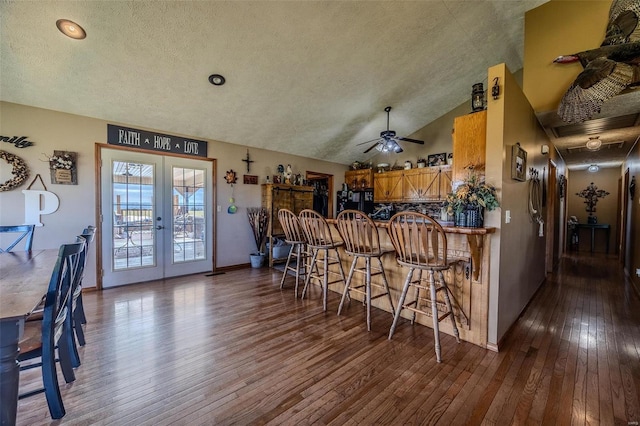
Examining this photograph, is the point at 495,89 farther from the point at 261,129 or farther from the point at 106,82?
the point at 106,82

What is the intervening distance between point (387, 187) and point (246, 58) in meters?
4.41

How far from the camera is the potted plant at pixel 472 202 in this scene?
7.14 feet

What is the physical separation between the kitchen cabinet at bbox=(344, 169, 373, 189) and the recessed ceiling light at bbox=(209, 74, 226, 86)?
163 inches

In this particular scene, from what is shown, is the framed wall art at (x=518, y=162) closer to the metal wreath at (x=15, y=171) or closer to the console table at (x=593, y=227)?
the metal wreath at (x=15, y=171)

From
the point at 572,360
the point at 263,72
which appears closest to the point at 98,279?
the point at 263,72

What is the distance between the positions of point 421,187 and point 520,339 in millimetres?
3857

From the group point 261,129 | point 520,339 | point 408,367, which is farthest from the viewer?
point 261,129

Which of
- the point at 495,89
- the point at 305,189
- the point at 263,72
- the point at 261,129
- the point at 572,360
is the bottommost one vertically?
the point at 572,360

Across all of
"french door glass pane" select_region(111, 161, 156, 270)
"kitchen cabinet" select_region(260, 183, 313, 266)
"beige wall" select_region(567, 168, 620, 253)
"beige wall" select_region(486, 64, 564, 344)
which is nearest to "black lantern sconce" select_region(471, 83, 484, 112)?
"beige wall" select_region(486, 64, 564, 344)

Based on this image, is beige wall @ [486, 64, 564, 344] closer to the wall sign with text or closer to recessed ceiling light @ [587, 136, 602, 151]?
recessed ceiling light @ [587, 136, 602, 151]

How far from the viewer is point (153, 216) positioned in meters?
4.23

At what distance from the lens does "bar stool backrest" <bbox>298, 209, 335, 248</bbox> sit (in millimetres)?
3112

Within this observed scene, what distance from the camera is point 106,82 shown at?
314 centimetres

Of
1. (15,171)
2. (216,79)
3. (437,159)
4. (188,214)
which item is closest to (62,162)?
(15,171)
